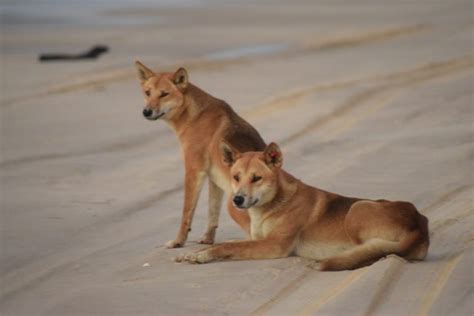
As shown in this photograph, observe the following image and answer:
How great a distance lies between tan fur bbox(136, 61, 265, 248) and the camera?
33.8 feet

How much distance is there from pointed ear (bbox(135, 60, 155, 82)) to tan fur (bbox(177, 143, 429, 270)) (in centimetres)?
142

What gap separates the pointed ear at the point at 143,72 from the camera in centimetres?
1060

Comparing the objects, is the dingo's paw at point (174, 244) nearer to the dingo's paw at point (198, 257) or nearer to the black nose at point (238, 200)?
the dingo's paw at point (198, 257)

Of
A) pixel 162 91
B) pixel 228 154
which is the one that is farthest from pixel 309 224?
pixel 162 91

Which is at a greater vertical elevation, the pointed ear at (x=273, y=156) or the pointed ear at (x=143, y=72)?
the pointed ear at (x=143, y=72)

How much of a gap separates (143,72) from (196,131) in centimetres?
68

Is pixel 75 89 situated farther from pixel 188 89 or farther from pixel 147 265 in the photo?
pixel 147 265

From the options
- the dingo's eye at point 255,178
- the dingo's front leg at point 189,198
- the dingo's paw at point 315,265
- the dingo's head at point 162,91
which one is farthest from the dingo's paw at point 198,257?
the dingo's head at point 162,91

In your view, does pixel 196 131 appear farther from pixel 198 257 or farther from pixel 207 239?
pixel 198 257

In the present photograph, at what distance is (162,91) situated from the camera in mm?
10609

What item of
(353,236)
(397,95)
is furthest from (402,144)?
(353,236)

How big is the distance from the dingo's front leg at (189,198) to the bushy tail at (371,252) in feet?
5.67

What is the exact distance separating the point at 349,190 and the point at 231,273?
335cm

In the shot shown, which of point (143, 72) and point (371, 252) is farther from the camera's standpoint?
point (143, 72)
